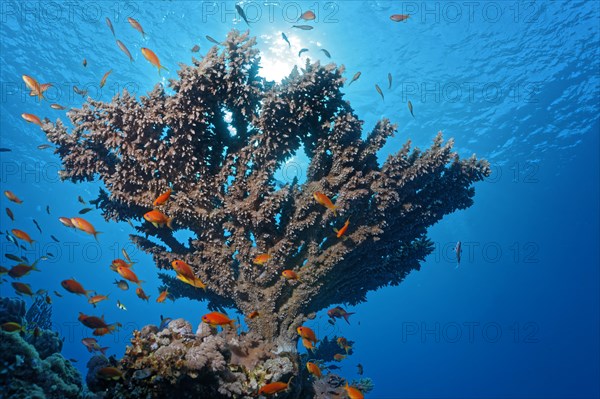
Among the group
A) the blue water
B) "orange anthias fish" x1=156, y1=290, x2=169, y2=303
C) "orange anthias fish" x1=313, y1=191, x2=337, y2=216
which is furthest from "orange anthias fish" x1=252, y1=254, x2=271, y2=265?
the blue water

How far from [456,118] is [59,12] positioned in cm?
2621

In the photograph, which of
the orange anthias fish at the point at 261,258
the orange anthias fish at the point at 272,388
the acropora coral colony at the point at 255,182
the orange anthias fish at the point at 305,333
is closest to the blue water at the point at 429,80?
the orange anthias fish at the point at 305,333

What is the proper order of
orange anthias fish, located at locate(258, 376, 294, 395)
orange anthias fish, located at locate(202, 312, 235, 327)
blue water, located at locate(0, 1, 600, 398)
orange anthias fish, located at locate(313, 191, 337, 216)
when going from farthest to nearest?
blue water, located at locate(0, 1, 600, 398), orange anthias fish, located at locate(313, 191, 337, 216), orange anthias fish, located at locate(202, 312, 235, 327), orange anthias fish, located at locate(258, 376, 294, 395)

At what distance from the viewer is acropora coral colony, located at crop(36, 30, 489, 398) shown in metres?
4.48

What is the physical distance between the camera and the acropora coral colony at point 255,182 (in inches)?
176

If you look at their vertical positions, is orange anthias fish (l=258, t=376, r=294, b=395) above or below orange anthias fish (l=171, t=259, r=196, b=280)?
below

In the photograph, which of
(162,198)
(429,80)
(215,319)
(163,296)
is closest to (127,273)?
(163,296)

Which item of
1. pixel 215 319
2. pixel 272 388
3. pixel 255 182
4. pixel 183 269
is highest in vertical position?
pixel 255 182

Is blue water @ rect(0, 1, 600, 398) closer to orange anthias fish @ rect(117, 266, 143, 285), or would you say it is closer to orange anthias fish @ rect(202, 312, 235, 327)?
orange anthias fish @ rect(202, 312, 235, 327)

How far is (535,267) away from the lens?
71.8 m

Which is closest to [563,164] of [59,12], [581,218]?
[581,218]

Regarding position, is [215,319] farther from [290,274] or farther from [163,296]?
[163,296]

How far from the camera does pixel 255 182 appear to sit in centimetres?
491

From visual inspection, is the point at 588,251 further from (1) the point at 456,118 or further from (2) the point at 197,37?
(2) the point at 197,37
